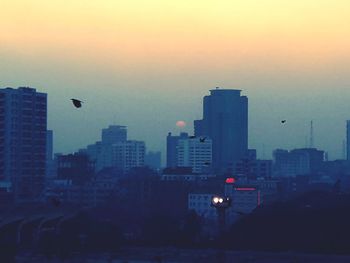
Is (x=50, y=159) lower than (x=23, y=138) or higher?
higher

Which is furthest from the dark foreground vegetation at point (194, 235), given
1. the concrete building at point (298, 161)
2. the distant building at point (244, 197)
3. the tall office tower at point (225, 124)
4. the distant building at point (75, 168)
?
the concrete building at point (298, 161)

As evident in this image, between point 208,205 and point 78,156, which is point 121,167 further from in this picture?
point 208,205

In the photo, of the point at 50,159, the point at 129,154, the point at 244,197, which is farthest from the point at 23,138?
the point at 129,154

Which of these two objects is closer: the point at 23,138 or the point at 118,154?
the point at 23,138

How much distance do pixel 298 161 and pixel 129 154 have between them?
37703 mm

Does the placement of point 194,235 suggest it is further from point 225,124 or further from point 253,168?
point 225,124

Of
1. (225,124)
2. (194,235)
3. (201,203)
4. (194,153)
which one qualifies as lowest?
(194,235)

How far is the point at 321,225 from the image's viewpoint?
162 feet

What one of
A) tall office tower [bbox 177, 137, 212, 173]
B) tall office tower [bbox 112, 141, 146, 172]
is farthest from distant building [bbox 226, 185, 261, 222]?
tall office tower [bbox 112, 141, 146, 172]

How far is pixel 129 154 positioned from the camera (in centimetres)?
15538

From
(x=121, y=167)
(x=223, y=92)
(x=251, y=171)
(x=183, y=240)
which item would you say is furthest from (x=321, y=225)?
(x=223, y=92)

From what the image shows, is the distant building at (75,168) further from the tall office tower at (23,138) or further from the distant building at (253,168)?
the distant building at (253,168)

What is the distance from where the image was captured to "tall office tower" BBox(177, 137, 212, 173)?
147 m

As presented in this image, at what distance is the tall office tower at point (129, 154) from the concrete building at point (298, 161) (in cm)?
2928
